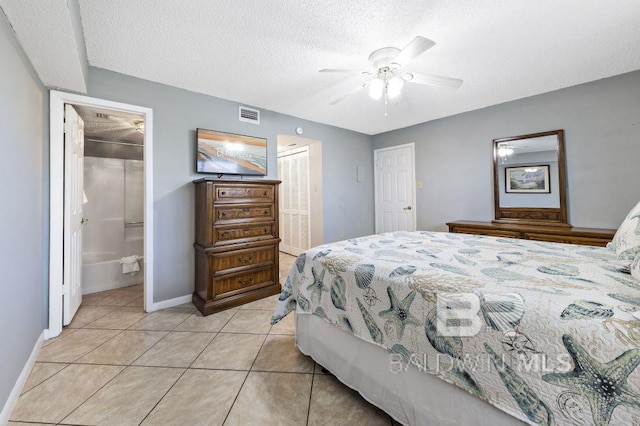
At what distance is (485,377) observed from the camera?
0.90 m

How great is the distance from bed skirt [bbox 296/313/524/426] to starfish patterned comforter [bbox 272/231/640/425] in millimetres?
52

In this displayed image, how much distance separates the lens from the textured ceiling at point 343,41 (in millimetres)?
1685

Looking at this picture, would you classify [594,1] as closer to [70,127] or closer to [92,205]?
[70,127]

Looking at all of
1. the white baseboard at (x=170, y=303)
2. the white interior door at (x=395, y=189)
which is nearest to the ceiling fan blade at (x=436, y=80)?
the white interior door at (x=395, y=189)

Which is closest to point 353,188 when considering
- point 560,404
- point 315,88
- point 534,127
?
point 315,88

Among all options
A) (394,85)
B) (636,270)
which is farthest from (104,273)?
(636,270)

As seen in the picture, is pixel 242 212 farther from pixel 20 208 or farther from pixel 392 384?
pixel 392 384

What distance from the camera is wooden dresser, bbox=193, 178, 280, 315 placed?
8.51ft

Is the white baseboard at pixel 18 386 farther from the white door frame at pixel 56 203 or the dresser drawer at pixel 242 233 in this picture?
the dresser drawer at pixel 242 233

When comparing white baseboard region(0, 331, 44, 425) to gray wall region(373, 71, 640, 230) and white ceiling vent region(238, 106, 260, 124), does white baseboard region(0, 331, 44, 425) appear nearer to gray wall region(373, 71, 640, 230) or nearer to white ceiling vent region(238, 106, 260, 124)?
white ceiling vent region(238, 106, 260, 124)

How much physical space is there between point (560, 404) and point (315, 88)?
299 cm

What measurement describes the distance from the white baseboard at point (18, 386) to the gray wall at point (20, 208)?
4cm

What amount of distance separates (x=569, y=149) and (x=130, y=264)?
5665mm

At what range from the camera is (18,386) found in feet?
4.94
